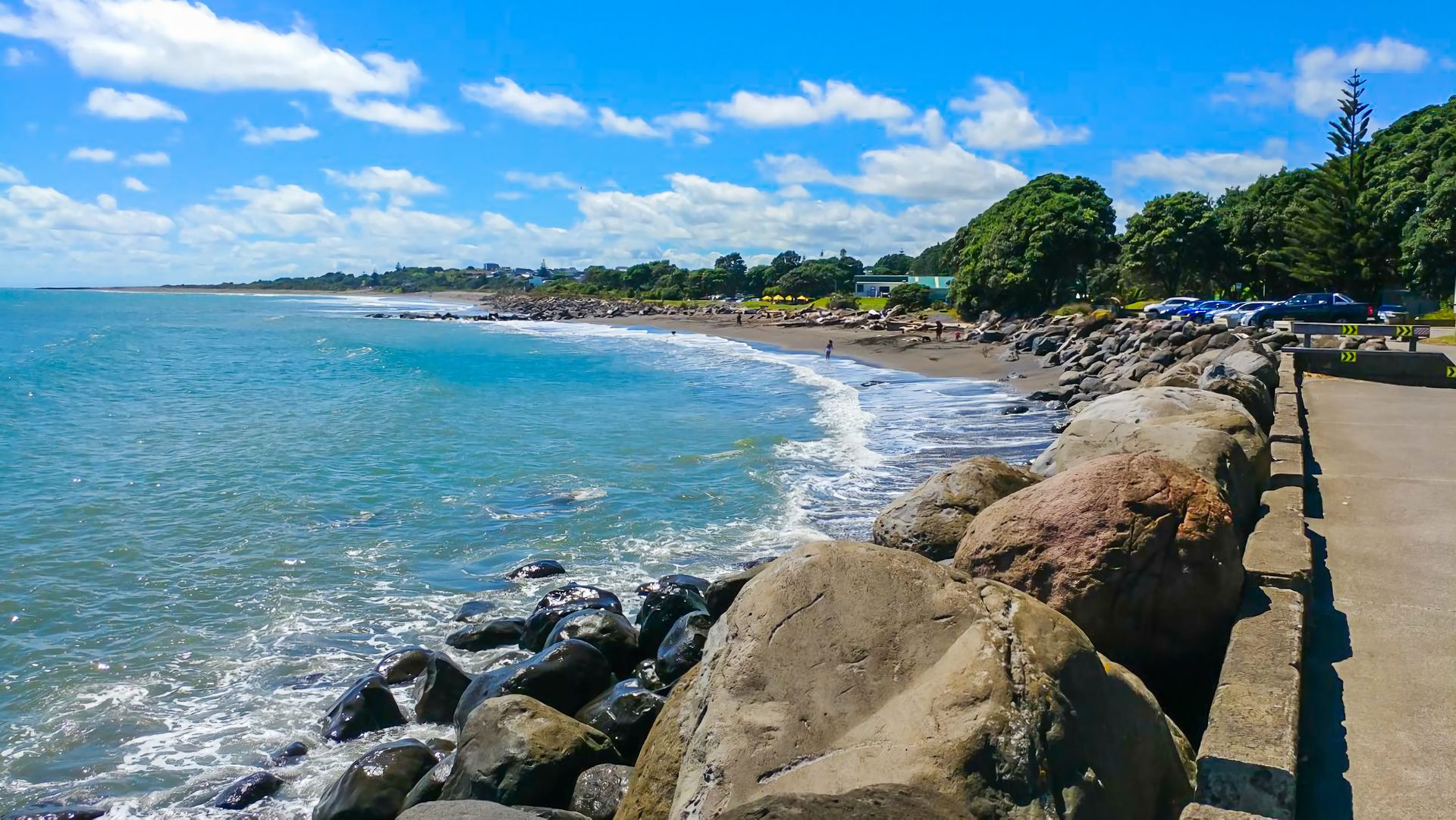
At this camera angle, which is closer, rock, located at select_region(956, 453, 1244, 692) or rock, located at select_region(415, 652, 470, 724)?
rock, located at select_region(956, 453, 1244, 692)

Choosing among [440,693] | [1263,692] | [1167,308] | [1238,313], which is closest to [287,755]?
[440,693]

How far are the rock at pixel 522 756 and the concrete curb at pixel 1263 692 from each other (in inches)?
154

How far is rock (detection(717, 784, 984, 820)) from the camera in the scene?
11.4 ft

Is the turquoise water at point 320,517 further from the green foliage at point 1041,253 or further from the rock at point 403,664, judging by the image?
the green foliage at point 1041,253

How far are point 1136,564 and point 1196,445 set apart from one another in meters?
2.61

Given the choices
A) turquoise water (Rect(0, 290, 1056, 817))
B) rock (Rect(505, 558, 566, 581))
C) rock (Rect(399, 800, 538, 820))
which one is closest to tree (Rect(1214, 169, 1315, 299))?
turquoise water (Rect(0, 290, 1056, 817))

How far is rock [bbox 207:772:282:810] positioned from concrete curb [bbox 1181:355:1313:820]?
678cm

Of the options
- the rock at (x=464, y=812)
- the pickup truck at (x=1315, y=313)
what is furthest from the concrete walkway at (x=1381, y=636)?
the pickup truck at (x=1315, y=313)

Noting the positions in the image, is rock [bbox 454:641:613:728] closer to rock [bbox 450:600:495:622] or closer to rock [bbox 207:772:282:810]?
rock [bbox 207:772:282:810]

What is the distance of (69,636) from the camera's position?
11117mm

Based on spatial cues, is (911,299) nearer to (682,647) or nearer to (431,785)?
(682,647)

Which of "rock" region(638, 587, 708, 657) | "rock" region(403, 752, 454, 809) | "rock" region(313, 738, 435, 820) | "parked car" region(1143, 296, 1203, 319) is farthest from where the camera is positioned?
"parked car" region(1143, 296, 1203, 319)

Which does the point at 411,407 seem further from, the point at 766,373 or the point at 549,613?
the point at 549,613

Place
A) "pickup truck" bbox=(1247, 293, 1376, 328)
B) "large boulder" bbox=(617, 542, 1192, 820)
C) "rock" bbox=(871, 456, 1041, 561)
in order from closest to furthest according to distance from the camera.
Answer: "large boulder" bbox=(617, 542, 1192, 820) → "rock" bbox=(871, 456, 1041, 561) → "pickup truck" bbox=(1247, 293, 1376, 328)
